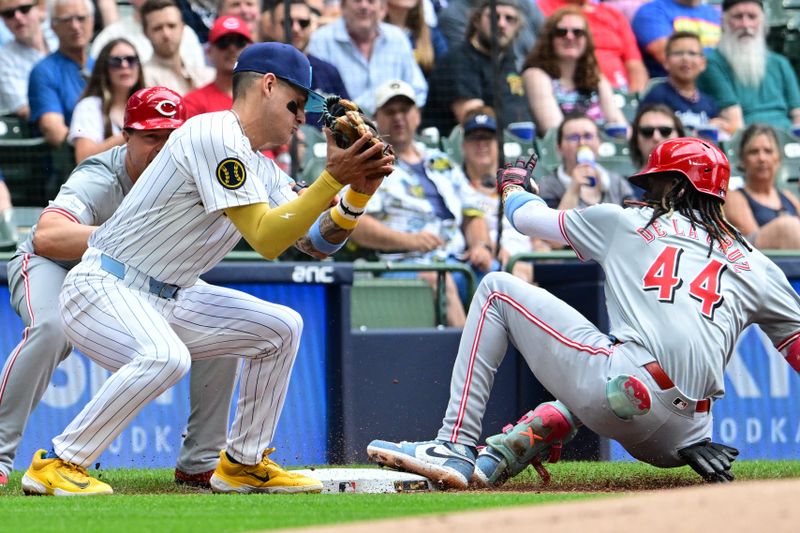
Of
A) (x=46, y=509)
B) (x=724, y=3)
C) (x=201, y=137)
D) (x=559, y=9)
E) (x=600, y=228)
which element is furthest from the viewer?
(x=724, y=3)

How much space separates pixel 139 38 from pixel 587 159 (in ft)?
10.6

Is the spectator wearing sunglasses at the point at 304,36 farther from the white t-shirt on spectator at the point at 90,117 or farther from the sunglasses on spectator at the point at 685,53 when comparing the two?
the sunglasses on spectator at the point at 685,53

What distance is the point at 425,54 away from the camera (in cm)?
1000

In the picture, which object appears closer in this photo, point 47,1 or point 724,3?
point 47,1

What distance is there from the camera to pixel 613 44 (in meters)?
10.8

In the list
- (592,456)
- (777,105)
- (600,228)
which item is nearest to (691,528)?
(600,228)

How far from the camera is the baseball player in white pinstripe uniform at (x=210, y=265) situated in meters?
4.87

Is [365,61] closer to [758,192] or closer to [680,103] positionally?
[680,103]

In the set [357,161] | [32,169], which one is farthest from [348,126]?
[32,169]

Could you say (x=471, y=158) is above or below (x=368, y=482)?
above

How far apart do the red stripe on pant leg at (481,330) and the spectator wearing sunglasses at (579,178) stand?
11.5 ft

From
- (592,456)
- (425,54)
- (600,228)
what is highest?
(425,54)

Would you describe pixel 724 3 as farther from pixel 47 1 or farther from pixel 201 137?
pixel 201 137

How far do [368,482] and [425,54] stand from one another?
530 centimetres
